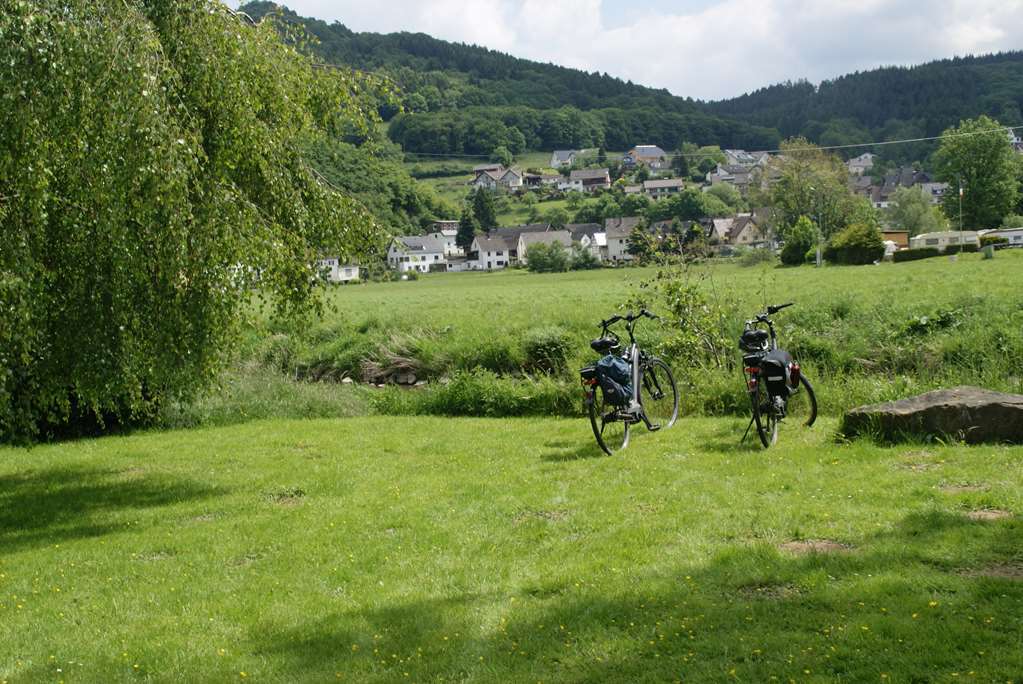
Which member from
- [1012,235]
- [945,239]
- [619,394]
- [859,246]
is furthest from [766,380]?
[1012,235]

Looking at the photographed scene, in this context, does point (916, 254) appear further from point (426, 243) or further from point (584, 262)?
point (426, 243)

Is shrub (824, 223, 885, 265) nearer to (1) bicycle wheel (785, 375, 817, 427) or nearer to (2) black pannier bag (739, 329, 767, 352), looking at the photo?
(1) bicycle wheel (785, 375, 817, 427)

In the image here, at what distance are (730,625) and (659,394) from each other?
8.39m

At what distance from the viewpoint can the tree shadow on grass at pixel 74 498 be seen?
965 centimetres

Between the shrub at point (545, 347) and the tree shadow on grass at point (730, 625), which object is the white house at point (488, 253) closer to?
the shrub at point (545, 347)

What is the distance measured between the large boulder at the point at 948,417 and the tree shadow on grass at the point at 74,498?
768 centimetres

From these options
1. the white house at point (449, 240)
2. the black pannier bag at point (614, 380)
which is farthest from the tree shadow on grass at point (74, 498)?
the white house at point (449, 240)

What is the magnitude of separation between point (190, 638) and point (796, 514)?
4883mm

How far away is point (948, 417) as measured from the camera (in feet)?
34.0

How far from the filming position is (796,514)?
26.1 ft

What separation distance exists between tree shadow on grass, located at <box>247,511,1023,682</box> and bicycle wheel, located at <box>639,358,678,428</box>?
21.9 feet

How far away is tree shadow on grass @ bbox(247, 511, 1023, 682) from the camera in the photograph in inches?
195

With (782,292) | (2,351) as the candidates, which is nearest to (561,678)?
(2,351)

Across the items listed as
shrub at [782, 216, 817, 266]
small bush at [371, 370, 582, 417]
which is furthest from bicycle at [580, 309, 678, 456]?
shrub at [782, 216, 817, 266]
